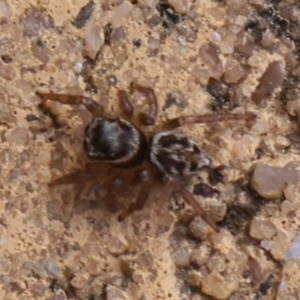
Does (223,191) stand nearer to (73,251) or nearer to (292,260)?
(292,260)

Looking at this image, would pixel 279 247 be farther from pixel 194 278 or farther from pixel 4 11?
pixel 4 11

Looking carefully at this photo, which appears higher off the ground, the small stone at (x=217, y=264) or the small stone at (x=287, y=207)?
the small stone at (x=287, y=207)

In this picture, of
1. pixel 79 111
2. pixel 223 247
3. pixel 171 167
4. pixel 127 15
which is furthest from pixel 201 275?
pixel 127 15

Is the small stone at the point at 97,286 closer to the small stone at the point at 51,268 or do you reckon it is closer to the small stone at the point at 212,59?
the small stone at the point at 51,268

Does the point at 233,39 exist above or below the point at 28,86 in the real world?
above

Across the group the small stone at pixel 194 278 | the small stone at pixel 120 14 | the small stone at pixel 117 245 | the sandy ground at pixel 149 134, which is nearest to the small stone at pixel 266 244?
the sandy ground at pixel 149 134

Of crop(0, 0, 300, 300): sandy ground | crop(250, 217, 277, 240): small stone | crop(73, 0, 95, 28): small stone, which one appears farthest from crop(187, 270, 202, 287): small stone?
crop(73, 0, 95, 28): small stone

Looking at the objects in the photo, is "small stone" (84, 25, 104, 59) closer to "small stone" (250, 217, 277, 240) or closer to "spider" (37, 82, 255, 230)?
"spider" (37, 82, 255, 230)
